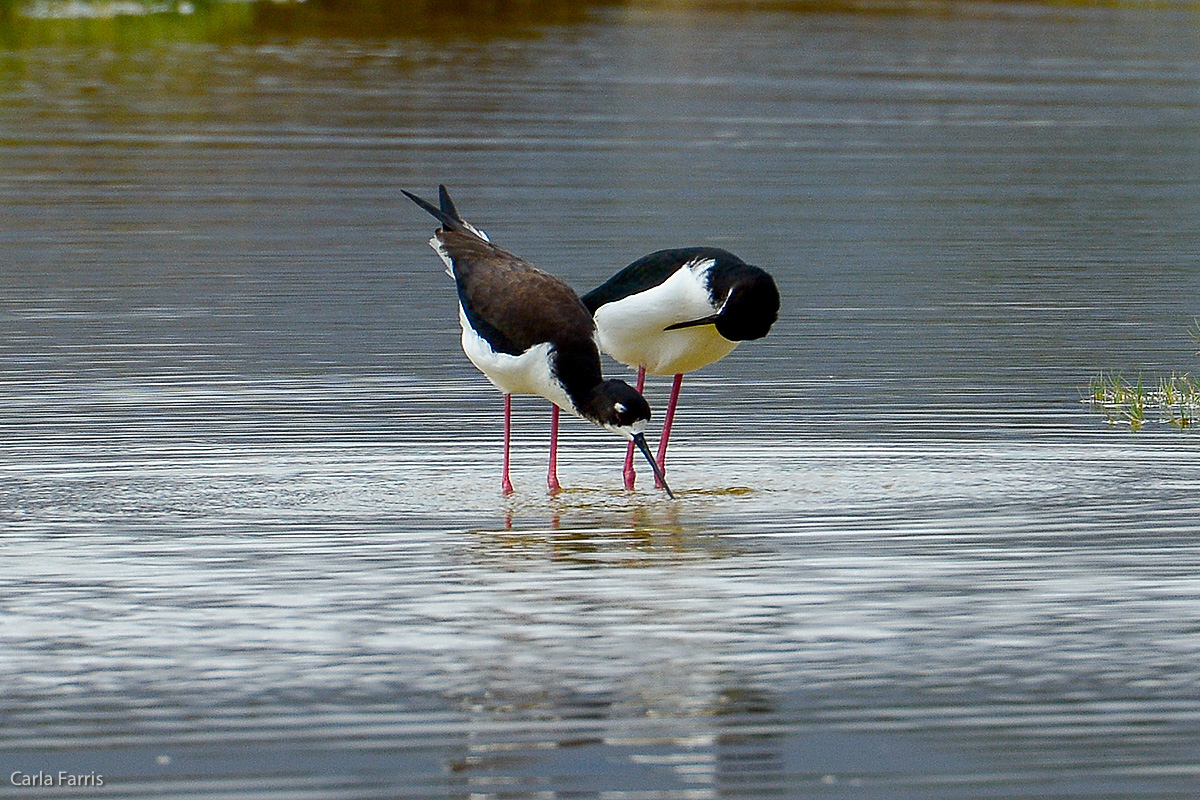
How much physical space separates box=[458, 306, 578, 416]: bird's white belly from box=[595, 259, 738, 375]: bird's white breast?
0.50m

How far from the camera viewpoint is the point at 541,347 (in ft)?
31.7

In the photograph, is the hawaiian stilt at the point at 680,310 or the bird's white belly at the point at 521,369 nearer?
the bird's white belly at the point at 521,369

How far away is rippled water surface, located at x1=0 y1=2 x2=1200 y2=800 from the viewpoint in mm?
6371

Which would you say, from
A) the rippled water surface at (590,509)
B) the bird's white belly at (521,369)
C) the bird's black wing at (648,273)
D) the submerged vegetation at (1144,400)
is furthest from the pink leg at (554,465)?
the submerged vegetation at (1144,400)

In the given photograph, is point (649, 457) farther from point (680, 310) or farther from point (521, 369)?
point (680, 310)

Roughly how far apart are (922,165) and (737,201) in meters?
4.68

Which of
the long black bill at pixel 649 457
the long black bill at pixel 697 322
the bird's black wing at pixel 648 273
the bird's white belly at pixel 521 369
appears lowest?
the long black bill at pixel 649 457

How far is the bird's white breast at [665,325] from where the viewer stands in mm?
10000

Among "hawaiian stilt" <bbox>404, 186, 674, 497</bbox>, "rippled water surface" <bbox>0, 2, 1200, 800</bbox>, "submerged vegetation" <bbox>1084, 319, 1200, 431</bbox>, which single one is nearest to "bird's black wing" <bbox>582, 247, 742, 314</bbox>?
"hawaiian stilt" <bbox>404, 186, 674, 497</bbox>

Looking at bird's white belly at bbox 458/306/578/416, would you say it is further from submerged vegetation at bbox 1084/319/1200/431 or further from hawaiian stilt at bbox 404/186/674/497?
submerged vegetation at bbox 1084/319/1200/431

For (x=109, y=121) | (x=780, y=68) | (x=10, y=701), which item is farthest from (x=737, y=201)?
(x=780, y=68)

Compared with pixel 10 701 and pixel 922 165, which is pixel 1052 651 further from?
pixel 922 165

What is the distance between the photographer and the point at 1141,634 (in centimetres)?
750

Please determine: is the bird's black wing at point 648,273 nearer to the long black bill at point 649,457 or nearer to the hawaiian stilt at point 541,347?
the hawaiian stilt at point 541,347
